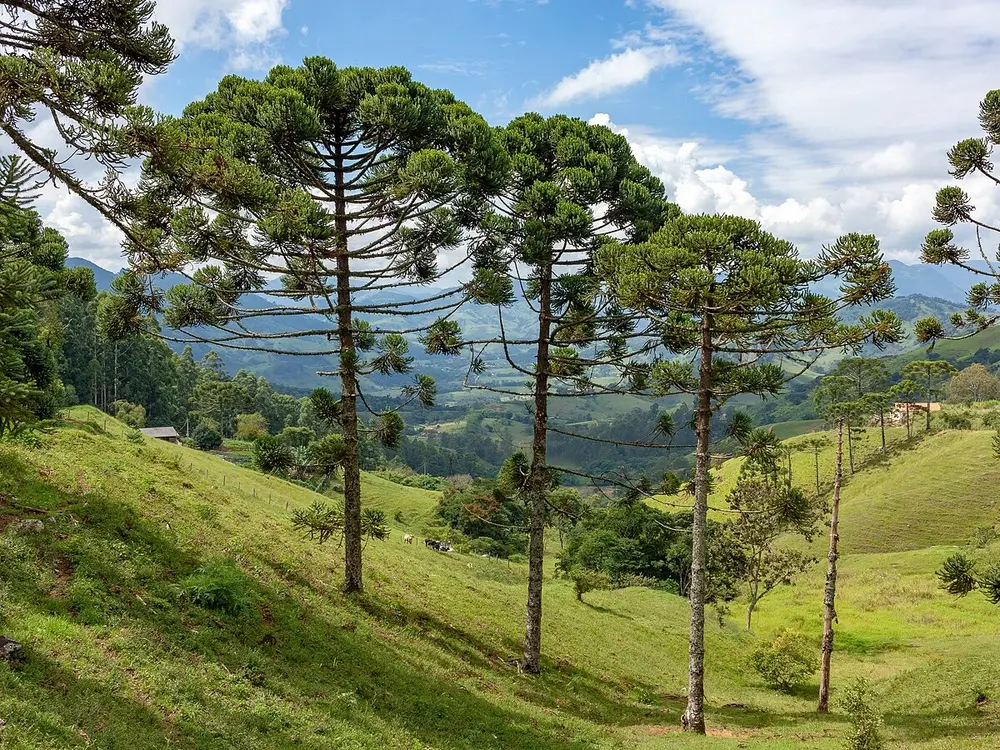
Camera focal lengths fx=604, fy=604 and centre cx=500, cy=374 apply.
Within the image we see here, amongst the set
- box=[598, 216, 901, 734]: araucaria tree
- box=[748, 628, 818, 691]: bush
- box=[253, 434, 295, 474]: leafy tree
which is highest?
box=[598, 216, 901, 734]: araucaria tree

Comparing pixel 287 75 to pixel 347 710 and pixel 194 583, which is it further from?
pixel 347 710

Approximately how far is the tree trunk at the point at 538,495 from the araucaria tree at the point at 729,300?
2.78m

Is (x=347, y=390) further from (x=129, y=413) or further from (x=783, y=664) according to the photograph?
(x=129, y=413)

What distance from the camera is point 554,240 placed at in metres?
17.4

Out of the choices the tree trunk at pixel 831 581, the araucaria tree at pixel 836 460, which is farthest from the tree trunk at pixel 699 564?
the tree trunk at pixel 831 581

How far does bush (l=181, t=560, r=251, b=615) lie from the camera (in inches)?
505

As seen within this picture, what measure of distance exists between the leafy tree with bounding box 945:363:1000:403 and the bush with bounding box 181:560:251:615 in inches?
6430

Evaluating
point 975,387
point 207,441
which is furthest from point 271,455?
point 975,387

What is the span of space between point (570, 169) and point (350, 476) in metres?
10.5

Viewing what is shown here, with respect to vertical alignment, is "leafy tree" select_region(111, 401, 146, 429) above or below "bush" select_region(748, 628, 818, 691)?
above

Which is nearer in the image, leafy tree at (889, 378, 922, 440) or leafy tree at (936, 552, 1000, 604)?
leafy tree at (936, 552, 1000, 604)

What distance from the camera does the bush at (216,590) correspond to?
12820 mm

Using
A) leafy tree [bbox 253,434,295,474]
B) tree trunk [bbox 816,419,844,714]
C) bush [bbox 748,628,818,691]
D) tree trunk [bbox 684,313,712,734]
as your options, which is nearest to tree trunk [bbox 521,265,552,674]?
tree trunk [bbox 684,313,712,734]

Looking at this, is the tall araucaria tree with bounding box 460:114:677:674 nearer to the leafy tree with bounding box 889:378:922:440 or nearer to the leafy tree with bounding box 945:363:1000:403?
the leafy tree with bounding box 889:378:922:440
